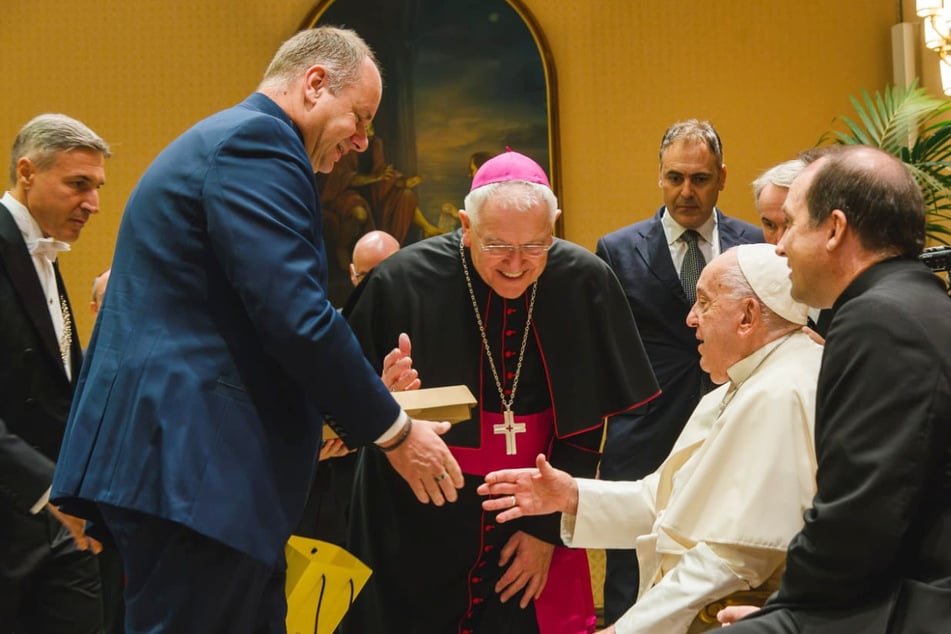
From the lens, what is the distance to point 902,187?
2.25 meters

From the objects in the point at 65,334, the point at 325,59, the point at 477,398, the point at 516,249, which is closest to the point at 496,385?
the point at 477,398

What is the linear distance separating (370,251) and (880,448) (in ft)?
15.3

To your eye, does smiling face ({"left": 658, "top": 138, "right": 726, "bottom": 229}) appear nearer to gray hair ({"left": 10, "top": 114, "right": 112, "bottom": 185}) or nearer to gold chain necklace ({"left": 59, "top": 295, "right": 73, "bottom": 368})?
gray hair ({"left": 10, "top": 114, "right": 112, "bottom": 185})

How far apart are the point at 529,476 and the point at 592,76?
14.7ft

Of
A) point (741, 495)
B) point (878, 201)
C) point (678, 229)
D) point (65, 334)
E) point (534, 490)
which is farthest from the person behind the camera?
point (678, 229)

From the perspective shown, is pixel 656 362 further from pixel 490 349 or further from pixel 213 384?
pixel 213 384

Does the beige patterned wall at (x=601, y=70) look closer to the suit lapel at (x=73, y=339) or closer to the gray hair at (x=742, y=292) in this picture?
the suit lapel at (x=73, y=339)

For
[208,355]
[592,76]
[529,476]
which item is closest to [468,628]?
[529,476]

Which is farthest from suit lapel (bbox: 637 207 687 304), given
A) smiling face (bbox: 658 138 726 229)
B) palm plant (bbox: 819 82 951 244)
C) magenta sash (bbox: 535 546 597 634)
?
magenta sash (bbox: 535 546 597 634)

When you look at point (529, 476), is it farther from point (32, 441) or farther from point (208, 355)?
point (32, 441)

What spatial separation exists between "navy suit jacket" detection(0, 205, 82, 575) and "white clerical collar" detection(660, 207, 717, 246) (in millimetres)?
2588

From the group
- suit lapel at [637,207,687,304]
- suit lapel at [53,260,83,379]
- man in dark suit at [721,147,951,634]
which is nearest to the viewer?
man in dark suit at [721,147,951,634]

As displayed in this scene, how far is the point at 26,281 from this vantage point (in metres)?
3.87

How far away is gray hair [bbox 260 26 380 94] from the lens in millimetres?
2684
